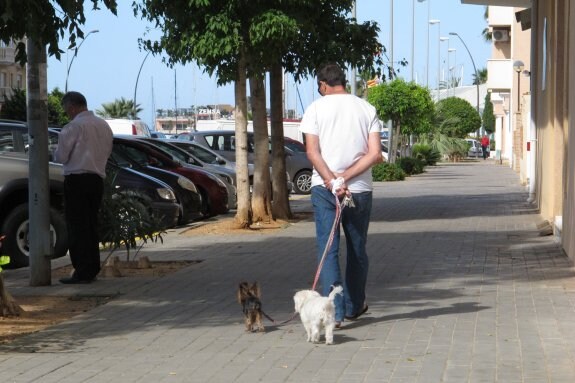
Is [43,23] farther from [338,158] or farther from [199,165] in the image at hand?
[199,165]

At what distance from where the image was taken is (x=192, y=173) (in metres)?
24.1

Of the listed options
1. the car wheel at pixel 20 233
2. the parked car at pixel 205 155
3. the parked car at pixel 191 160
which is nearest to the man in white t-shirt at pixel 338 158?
the car wheel at pixel 20 233

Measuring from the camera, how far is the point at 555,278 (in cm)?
1282

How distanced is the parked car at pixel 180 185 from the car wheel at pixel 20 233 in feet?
23.7

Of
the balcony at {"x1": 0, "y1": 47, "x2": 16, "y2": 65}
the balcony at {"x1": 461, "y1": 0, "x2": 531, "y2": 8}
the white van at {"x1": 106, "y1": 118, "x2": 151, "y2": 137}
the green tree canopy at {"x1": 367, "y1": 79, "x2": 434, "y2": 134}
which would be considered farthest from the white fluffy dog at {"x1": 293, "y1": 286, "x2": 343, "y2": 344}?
the balcony at {"x1": 0, "y1": 47, "x2": 16, "y2": 65}

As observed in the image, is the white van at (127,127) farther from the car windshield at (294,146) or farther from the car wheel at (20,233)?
the car wheel at (20,233)

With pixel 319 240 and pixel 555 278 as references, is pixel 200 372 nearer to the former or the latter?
pixel 319 240

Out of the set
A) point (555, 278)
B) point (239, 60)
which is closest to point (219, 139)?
point (239, 60)

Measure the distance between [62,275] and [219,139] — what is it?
21180mm

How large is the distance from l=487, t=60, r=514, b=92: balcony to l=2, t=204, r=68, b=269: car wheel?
48.0 m

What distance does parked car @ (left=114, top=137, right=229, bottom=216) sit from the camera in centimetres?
2373

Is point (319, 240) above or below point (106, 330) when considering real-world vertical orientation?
above

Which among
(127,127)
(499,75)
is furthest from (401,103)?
(127,127)

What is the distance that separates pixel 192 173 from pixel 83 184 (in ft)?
37.7
